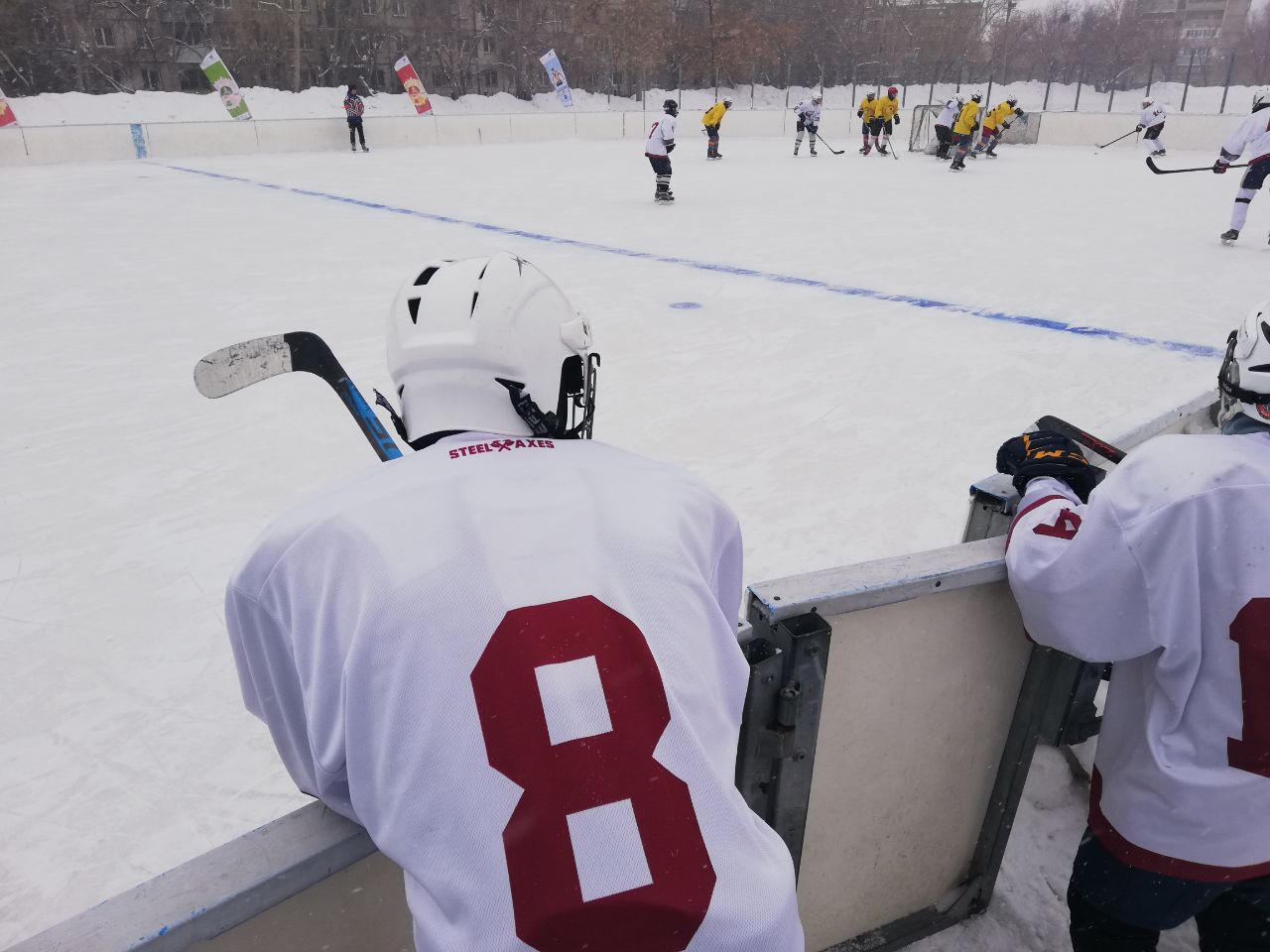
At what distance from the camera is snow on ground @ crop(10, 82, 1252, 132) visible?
24453 millimetres

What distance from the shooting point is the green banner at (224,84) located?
52.9 ft

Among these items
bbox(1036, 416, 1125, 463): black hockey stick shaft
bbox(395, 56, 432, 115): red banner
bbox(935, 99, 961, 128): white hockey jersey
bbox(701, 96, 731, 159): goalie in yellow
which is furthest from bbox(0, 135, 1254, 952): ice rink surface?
bbox(395, 56, 432, 115): red banner

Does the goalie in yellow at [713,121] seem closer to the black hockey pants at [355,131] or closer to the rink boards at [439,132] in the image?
the rink boards at [439,132]

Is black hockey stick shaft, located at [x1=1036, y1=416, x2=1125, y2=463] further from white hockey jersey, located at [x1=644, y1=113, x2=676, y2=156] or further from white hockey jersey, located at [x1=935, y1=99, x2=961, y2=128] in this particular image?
white hockey jersey, located at [x1=935, y1=99, x2=961, y2=128]

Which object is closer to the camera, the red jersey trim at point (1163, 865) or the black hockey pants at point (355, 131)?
the red jersey trim at point (1163, 865)

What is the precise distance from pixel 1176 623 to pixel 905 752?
0.47m

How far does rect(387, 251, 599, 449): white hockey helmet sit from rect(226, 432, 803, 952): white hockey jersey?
12cm

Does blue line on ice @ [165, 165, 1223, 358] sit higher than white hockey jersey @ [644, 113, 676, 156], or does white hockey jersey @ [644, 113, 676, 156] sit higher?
white hockey jersey @ [644, 113, 676, 156]

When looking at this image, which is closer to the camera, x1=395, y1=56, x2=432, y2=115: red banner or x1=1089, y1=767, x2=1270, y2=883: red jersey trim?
x1=1089, y1=767, x2=1270, y2=883: red jersey trim

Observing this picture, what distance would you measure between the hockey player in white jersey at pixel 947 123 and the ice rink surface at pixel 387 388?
5128mm

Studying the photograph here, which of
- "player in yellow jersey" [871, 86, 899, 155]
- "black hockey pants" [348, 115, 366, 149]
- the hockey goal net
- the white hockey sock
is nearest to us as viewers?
the white hockey sock

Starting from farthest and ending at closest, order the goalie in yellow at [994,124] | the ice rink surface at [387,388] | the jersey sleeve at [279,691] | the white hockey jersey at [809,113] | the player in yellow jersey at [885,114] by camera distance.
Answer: the white hockey jersey at [809,113] < the goalie in yellow at [994,124] < the player in yellow jersey at [885,114] < the ice rink surface at [387,388] < the jersey sleeve at [279,691]

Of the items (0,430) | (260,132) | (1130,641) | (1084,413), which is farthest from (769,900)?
(260,132)

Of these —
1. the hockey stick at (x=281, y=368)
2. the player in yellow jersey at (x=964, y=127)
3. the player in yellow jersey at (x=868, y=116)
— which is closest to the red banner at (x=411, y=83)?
the player in yellow jersey at (x=868, y=116)
